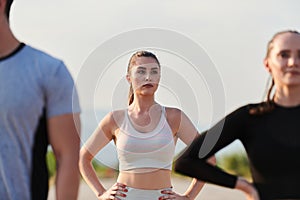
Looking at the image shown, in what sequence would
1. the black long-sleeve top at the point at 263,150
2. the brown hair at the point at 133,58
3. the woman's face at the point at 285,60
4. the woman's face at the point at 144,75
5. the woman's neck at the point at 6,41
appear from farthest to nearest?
the brown hair at the point at 133,58
the woman's face at the point at 144,75
the woman's face at the point at 285,60
the black long-sleeve top at the point at 263,150
the woman's neck at the point at 6,41

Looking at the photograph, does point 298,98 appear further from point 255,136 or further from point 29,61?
point 29,61

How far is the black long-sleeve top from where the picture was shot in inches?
154

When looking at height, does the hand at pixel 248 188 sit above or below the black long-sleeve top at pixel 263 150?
below

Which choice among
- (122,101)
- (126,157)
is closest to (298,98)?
(126,157)

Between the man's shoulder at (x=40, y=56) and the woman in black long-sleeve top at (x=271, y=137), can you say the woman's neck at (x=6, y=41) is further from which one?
the woman in black long-sleeve top at (x=271, y=137)

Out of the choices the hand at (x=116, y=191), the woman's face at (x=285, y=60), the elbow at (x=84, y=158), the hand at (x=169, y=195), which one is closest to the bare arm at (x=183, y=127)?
the hand at (x=169, y=195)

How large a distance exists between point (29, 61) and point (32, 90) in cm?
13

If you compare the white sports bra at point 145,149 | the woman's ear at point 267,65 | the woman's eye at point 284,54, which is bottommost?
the white sports bra at point 145,149

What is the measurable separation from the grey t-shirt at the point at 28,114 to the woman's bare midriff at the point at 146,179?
8.12ft

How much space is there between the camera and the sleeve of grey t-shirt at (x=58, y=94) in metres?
3.33

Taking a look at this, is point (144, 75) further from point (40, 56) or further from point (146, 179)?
point (40, 56)

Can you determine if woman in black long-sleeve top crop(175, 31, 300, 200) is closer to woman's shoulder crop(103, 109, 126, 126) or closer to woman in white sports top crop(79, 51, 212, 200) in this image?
woman in white sports top crop(79, 51, 212, 200)

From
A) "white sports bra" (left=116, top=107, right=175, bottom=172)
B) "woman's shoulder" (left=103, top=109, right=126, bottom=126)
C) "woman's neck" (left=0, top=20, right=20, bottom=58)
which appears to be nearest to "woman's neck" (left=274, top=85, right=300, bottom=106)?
"woman's neck" (left=0, top=20, right=20, bottom=58)

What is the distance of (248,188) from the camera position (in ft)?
13.0
